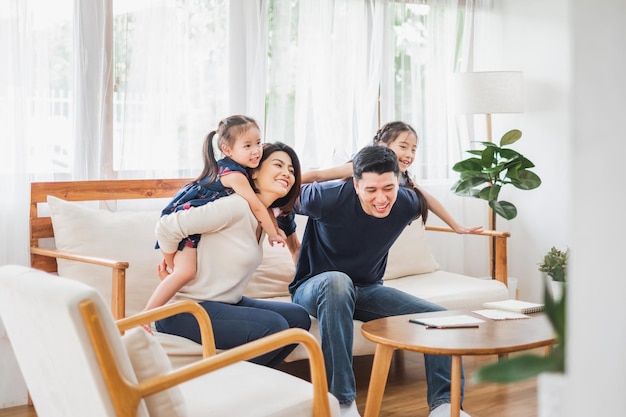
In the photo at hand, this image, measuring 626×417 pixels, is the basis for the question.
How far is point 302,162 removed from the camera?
436 centimetres

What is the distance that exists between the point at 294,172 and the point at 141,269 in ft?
2.50

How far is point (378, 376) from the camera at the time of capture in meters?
2.69

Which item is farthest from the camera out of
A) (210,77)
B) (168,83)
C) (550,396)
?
(210,77)

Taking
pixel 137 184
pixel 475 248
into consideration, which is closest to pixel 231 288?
pixel 137 184

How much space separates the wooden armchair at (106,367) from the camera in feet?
5.46

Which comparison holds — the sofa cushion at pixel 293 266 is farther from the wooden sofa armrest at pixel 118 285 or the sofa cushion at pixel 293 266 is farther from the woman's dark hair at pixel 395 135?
the wooden sofa armrest at pixel 118 285

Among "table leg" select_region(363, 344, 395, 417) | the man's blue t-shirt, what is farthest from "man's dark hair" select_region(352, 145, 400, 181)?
"table leg" select_region(363, 344, 395, 417)

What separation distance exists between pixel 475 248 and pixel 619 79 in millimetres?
4567

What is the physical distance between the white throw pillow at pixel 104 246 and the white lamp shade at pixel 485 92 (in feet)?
6.71

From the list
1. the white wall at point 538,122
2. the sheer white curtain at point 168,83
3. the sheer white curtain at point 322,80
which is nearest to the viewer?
the sheer white curtain at point 168,83

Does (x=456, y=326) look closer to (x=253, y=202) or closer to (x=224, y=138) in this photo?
(x=253, y=202)

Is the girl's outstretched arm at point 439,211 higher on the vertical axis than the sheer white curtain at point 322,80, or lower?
lower

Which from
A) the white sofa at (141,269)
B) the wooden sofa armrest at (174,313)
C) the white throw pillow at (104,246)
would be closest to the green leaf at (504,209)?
the white sofa at (141,269)

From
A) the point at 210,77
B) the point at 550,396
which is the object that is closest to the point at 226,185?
the point at 210,77
